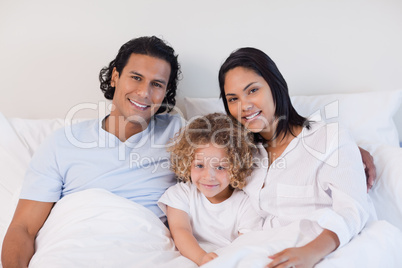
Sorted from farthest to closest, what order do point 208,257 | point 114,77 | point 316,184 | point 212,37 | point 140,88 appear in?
point 212,37, point 114,77, point 140,88, point 316,184, point 208,257

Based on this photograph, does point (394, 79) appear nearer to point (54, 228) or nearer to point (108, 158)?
point (108, 158)

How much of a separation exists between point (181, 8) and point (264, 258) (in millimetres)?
1288

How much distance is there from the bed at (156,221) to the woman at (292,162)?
0.23 ft

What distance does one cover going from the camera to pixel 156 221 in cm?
127

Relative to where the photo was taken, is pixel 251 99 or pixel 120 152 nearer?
pixel 251 99

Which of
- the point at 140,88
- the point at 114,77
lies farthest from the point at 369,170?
the point at 114,77

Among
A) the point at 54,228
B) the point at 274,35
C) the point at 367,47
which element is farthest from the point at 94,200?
the point at 367,47

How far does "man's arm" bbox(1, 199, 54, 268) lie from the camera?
1144 mm

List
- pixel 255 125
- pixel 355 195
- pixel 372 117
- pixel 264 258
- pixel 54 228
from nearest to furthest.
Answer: pixel 264 258
pixel 355 195
pixel 54 228
pixel 255 125
pixel 372 117

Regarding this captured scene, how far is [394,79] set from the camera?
1.80m

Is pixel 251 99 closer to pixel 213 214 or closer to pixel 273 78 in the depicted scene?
pixel 273 78

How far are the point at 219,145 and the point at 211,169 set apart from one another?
0.09 metres

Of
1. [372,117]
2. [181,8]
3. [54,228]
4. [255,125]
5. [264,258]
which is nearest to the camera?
[264,258]

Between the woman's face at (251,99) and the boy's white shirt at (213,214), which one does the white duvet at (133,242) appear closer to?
the boy's white shirt at (213,214)
